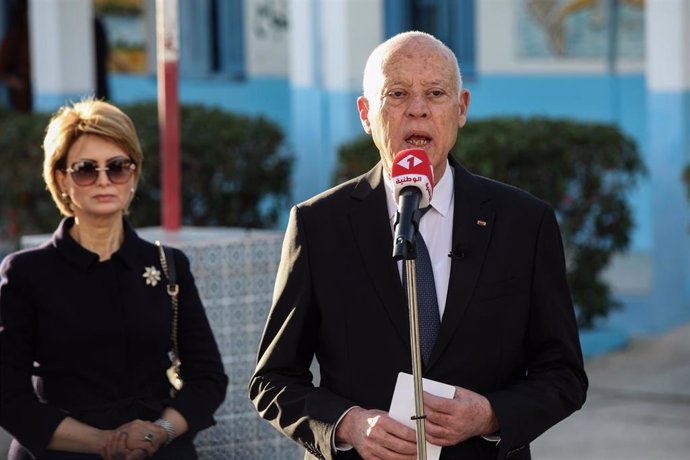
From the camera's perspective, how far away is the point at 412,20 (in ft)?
44.9

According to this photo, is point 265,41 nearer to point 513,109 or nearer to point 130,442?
point 513,109

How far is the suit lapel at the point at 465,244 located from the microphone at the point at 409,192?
294 millimetres

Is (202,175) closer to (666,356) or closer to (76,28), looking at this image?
(666,356)

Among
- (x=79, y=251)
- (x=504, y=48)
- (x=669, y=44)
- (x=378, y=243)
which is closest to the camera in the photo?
(x=378, y=243)

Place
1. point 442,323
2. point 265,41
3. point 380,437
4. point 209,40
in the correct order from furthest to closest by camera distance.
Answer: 1. point 209,40
2. point 265,41
3. point 442,323
4. point 380,437

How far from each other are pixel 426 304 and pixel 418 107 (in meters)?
0.45

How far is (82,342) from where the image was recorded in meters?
4.29

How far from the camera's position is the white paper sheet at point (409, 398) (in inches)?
124

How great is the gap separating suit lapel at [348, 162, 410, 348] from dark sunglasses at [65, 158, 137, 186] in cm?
124

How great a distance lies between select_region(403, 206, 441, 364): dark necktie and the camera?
327cm

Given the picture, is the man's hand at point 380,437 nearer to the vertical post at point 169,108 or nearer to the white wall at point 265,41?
the vertical post at point 169,108

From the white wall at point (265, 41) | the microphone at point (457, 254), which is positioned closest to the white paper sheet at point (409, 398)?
the microphone at point (457, 254)

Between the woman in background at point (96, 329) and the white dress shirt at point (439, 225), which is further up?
the white dress shirt at point (439, 225)

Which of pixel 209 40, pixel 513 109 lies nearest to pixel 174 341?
pixel 513 109
